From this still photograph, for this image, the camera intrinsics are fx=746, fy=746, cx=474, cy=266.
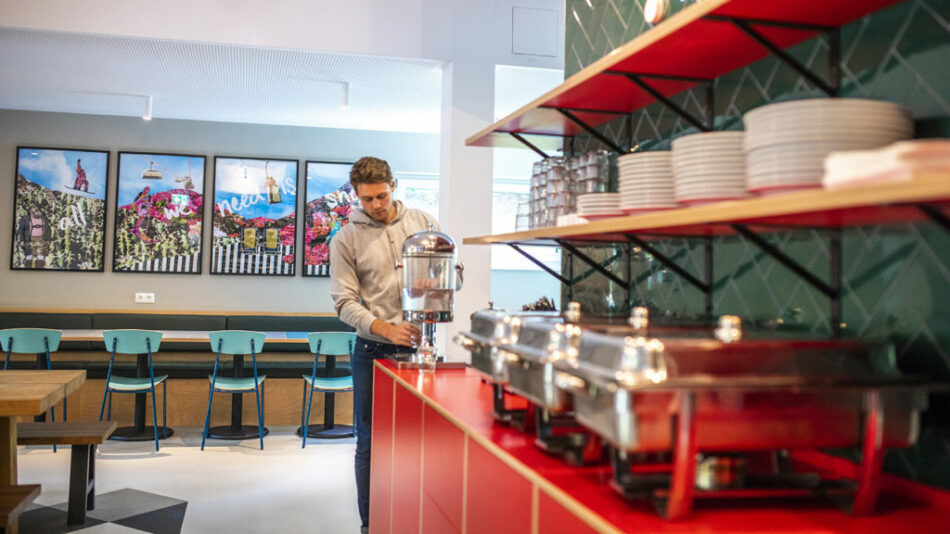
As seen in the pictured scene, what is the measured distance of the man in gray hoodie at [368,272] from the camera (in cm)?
335

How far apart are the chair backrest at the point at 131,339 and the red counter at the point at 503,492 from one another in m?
3.43

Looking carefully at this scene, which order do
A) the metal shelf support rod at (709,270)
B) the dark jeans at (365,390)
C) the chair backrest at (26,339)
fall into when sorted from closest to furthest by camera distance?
1. the metal shelf support rod at (709,270)
2. the dark jeans at (365,390)
3. the chair backrest at (26,339)

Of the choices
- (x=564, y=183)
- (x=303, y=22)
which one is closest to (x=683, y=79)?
(x=564, y=183)

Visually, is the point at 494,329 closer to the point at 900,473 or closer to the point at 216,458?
the point at 900,473

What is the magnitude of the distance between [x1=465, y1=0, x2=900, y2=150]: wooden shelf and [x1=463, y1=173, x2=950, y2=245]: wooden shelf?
38cm

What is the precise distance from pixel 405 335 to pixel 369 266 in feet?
1.59

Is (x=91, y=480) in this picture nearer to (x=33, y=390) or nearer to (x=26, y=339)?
(x=33, y=390)

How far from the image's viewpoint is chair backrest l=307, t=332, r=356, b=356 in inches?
226

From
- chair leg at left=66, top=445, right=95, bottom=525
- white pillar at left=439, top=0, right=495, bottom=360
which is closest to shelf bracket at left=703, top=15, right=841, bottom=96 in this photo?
white pillar at left=439, top=0, right=495, bottom=360

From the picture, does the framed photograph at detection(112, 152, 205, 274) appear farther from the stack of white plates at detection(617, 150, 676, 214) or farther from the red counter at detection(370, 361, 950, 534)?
the stack of white plates at detection(617, 150, 676, 214)

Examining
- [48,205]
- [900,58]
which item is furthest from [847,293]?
[48,205]

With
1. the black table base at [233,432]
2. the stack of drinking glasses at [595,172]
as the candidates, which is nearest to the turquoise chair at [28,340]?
the black table base at [233,432]

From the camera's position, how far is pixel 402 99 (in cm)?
634

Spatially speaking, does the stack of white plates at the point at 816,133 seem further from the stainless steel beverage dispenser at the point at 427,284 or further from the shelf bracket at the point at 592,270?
the stainless steel beverage dispenser at the point at 427,284
